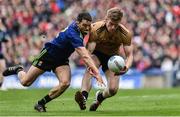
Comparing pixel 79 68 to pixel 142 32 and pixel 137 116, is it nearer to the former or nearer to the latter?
pixel 142 32

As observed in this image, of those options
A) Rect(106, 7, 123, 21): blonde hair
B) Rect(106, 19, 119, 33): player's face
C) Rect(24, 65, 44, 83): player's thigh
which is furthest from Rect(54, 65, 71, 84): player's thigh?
Rect(106, 7, 123, 21): blonde hair

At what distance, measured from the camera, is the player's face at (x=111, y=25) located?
16142 mm

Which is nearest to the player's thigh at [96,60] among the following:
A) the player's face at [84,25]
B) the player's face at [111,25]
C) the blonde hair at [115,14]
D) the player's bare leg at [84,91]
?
the player's bare leg at [84,91]

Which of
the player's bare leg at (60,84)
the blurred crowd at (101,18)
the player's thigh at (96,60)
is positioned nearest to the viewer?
the player's bare leg at (60,84)

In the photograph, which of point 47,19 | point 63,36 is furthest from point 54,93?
point 47,19

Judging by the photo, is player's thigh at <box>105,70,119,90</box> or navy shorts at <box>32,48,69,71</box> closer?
navy shorts at <box>32,48,69,71</box>

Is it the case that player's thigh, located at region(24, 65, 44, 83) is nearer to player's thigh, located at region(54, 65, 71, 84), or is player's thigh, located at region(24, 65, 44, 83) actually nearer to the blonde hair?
player's thigh, located at region(54, 65, 71, 84)

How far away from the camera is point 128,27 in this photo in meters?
34.4

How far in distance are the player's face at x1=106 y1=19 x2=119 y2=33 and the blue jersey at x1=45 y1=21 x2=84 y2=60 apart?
644 millimetres

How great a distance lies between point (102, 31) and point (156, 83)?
16.7 metres

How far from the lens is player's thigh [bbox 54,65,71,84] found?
643 inches

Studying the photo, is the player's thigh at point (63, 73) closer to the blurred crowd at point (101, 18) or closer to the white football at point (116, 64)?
the white football at point (116, 64)

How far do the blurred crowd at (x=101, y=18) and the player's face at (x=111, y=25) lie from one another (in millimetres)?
16577

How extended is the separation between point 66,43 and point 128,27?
1826 cm
